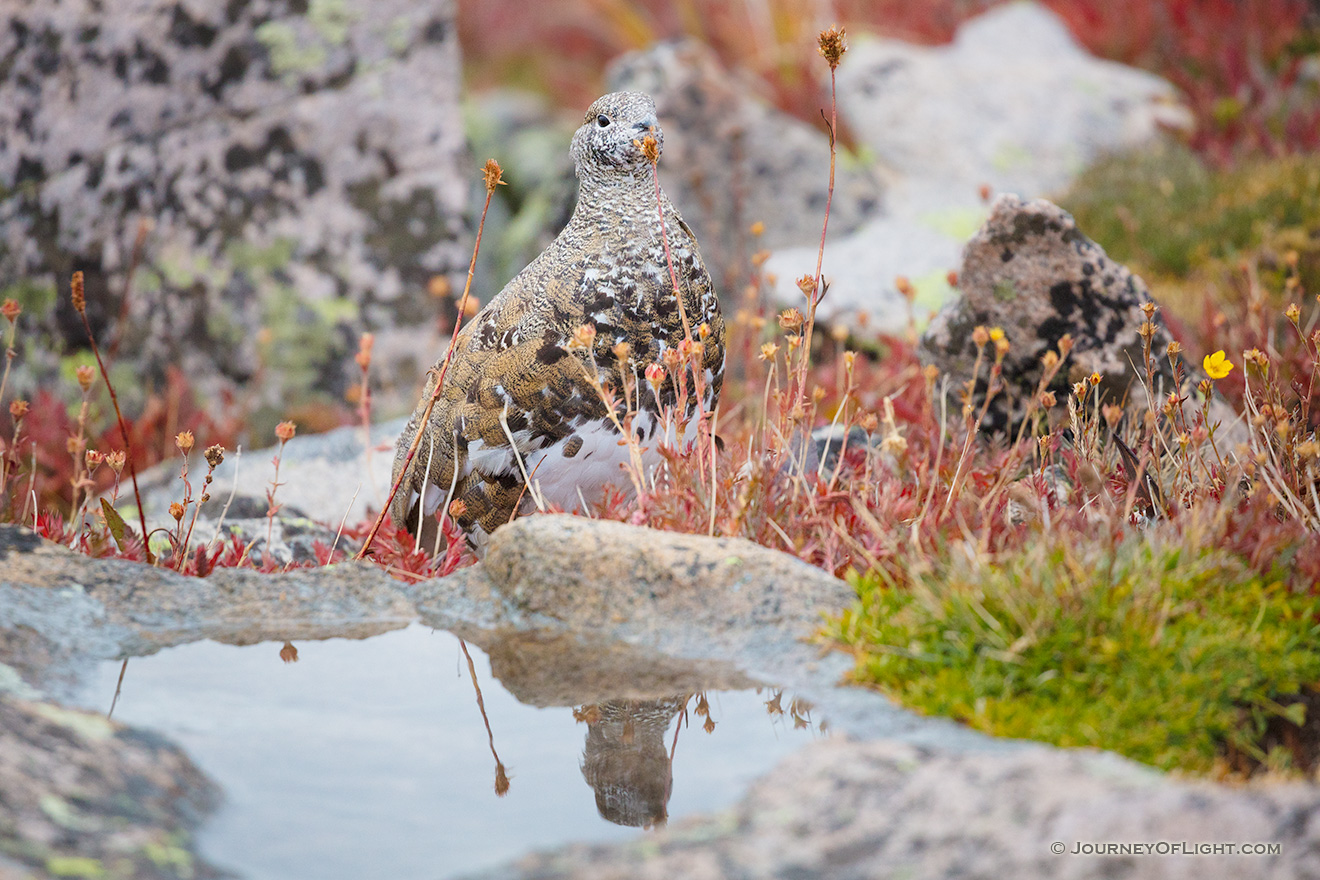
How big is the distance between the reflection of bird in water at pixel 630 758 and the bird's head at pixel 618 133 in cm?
205

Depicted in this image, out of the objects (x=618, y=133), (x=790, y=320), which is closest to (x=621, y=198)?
(x=618, y=133)

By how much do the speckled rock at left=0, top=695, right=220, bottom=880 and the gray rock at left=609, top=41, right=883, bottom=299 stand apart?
20.7 ft

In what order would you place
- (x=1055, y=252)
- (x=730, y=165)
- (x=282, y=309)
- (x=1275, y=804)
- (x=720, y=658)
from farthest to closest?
(x=730, y=165) → (x=282, y=309) → (x=1055, y=252) → (x=720, y=658) → (x=1275, y=804)

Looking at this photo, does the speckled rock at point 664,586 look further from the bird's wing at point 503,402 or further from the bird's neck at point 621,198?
the bird's neck at point 621,198

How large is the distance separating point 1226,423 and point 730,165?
4729 mm

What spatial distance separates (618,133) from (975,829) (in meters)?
2.74

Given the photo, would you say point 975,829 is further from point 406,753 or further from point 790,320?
point 790,320

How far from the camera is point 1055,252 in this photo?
15.1 ft

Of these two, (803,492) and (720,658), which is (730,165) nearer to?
(803,492)

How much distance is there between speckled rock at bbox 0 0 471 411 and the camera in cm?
716

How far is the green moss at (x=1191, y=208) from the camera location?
24.6 feet

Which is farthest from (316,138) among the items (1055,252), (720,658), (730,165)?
(720,658)

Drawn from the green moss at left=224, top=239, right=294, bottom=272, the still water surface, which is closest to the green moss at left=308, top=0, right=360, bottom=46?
the green moss at left=224, top=239, right=294, bottom=272

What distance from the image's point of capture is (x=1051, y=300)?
4.65 metres
